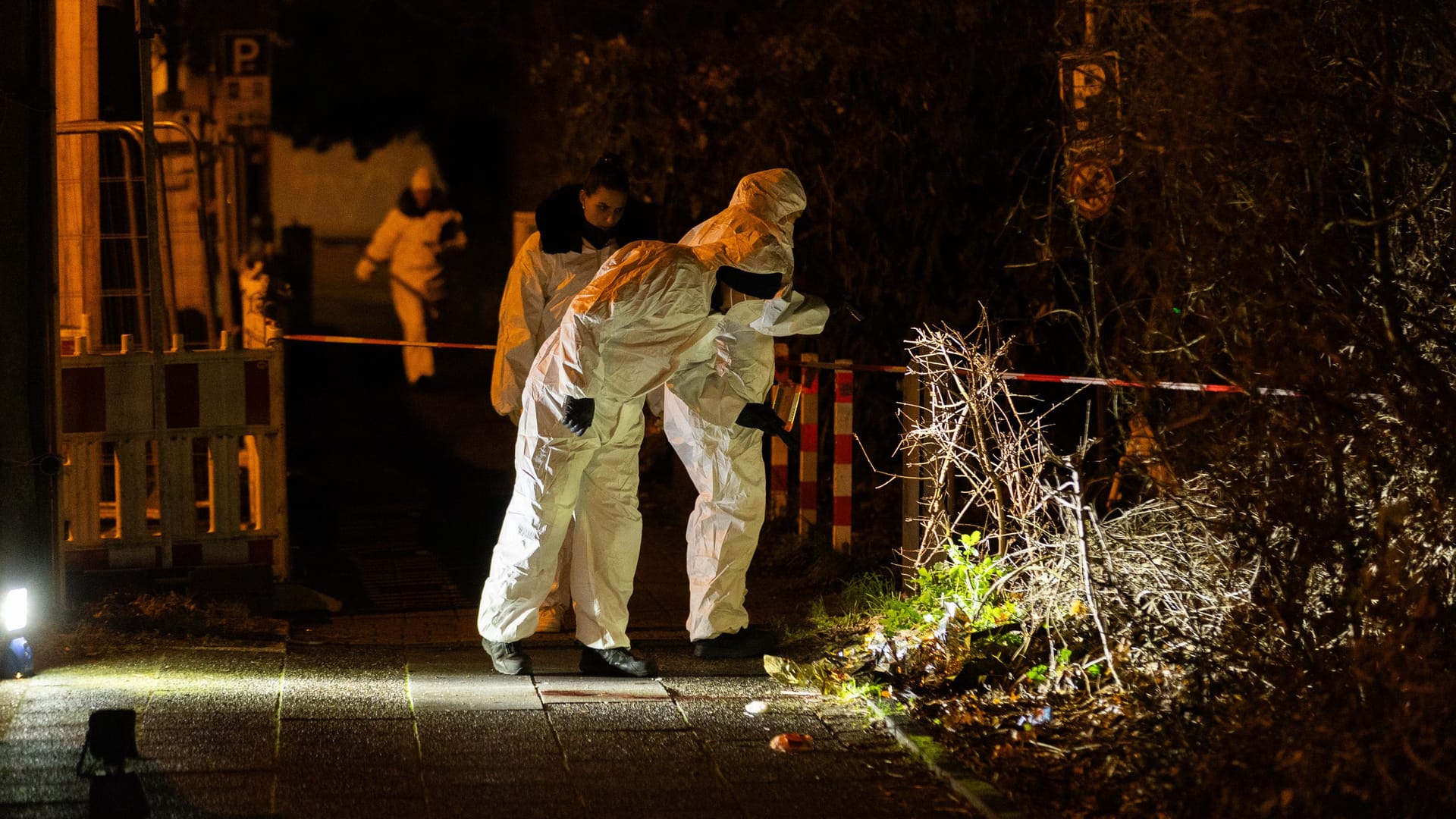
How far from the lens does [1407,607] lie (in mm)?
4352

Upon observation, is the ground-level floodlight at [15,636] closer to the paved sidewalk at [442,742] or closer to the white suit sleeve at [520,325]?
the paved sidewalk at [442,742]

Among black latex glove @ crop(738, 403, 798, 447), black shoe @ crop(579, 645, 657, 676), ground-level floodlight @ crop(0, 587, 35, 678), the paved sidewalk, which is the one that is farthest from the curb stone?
ground-level floodlight @ crop(0, 587, 35, 678)

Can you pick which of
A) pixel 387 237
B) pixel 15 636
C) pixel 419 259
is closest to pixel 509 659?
pixel 15 636

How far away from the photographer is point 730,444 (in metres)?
6.48

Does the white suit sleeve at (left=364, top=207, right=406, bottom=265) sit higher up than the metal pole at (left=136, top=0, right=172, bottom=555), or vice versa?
the metal pole at (left=136, top=0, right=172, bottom=555)

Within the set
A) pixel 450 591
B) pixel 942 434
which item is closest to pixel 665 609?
pixel 450 591

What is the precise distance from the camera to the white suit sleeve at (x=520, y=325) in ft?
22.4

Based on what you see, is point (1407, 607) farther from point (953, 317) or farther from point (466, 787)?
point (953, 317)

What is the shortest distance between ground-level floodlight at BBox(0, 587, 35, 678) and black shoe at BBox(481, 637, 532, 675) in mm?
1602

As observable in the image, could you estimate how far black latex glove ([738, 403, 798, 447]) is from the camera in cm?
643

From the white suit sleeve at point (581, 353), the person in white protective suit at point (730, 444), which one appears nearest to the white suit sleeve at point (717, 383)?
the person in white protective suit at point (730, 444)

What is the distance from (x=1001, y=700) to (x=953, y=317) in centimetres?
452

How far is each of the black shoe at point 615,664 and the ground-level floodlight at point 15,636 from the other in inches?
76.4

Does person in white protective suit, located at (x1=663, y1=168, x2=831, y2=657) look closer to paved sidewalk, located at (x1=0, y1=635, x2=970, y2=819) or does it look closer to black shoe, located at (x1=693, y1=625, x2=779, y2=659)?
black shoe, located at (x1=693, y1=625, x2=779, y2=659)
